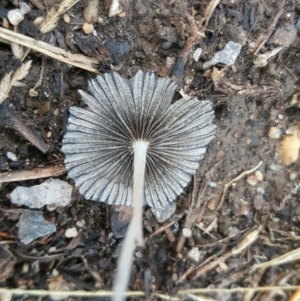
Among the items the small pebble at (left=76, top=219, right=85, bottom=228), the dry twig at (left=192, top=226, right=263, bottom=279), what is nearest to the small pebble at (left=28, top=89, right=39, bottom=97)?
the small pebble at (left=76, top=219, right=85, bottom=228)

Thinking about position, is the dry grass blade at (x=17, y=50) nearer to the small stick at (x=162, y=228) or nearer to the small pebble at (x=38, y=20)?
the small pebble at (x=38, y=20)

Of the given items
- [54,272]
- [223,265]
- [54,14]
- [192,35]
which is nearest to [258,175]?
[223,265]

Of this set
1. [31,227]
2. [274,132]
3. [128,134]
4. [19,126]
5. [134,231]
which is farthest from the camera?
[274,132]

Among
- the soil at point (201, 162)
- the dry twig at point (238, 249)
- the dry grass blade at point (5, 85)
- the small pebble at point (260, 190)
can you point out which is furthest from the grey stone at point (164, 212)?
the dry grass blade at point (5, 85)

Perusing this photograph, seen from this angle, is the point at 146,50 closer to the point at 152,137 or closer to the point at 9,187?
the point at 152,137

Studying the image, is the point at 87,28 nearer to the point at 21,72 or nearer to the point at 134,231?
the point at 21,72

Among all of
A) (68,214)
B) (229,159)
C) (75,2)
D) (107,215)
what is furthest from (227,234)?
(75,2)
